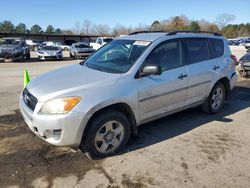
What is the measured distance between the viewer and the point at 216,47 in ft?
19.9

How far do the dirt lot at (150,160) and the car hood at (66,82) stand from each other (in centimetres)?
100

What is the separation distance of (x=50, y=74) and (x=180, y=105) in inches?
96.2

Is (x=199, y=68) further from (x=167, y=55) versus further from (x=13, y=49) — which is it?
(x=13, y=49)

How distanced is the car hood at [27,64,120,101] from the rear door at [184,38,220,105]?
1.73 metres

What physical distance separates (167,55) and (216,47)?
5.85ft

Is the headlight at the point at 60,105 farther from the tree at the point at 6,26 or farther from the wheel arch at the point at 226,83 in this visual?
the tree at the point at 6,26

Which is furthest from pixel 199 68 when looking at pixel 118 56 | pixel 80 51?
pixel 80 51

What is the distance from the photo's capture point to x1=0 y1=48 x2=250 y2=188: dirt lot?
3549mm

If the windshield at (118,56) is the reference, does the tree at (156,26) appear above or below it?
above

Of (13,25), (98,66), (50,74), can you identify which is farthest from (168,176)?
(13,25)

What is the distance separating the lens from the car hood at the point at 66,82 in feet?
12.5

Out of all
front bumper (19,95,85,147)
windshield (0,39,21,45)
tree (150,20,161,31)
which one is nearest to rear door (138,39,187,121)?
front bumper (19,95,85,147)

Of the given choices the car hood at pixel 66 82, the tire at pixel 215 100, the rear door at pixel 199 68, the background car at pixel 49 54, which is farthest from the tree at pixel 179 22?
the car hood at pixel 66 82

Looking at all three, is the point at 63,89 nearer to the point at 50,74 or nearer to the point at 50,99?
the point at 50,99
